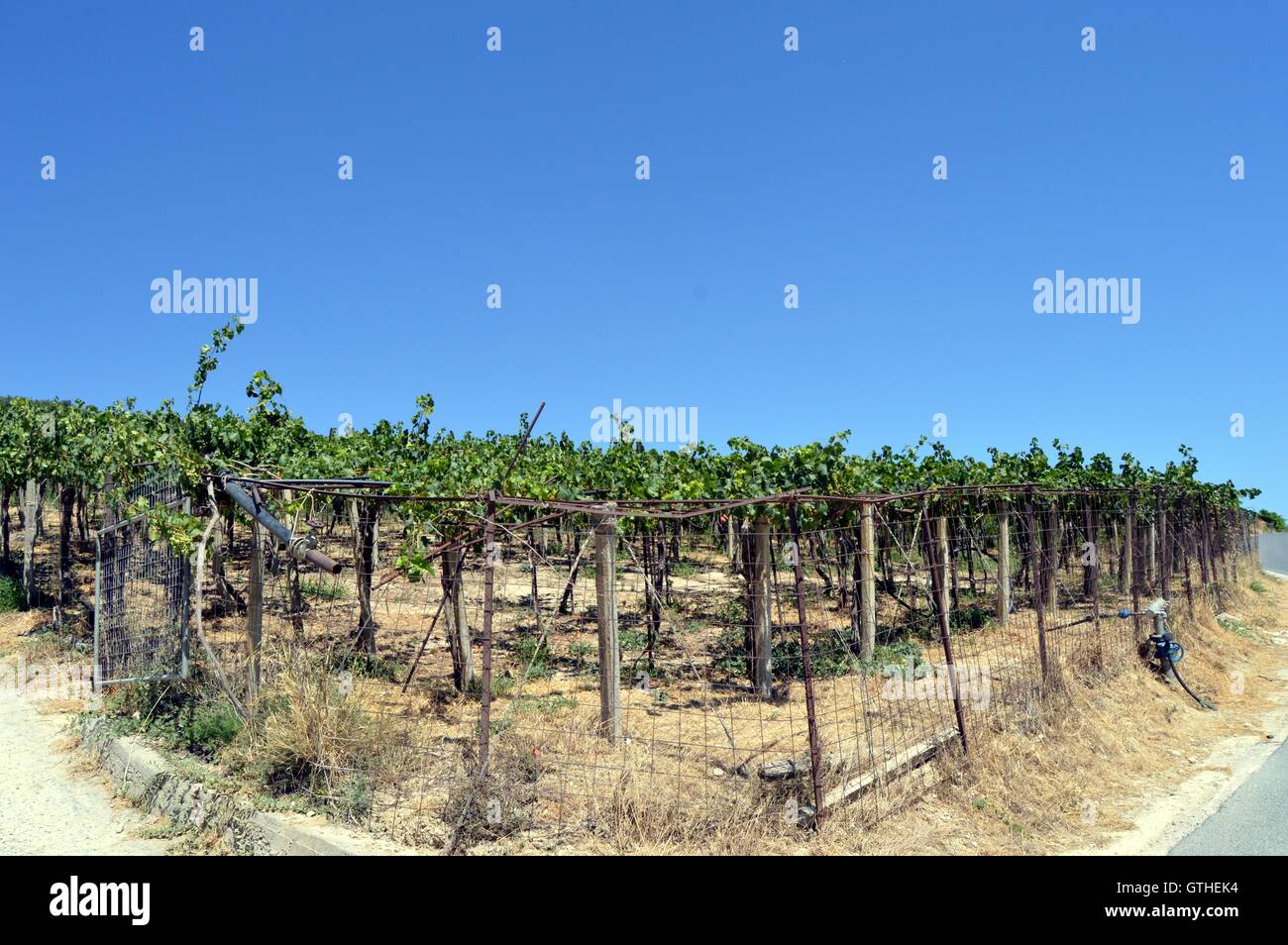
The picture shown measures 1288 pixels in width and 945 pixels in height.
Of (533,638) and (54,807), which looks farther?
(533,638)

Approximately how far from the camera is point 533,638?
1309cm

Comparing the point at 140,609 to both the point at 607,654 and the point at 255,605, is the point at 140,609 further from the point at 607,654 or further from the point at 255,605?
the point at 607,654

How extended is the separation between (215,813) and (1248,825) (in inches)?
288

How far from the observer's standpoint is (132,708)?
871cm

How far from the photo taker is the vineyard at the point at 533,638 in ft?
19.3

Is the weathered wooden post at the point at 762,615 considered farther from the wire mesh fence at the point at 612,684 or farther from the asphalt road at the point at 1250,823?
the asphalt road at the point at 1250,823

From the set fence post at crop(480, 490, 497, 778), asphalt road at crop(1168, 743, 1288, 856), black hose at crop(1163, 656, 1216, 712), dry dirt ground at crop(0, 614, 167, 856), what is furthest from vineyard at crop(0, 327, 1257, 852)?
asphalt road at crop(1168, 743, 1288, 856)

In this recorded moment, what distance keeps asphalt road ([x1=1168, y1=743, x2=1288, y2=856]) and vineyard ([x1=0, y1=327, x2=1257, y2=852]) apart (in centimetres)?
157

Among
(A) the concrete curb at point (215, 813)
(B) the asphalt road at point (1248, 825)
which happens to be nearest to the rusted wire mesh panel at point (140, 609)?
(A) the concrete curb at point (215, 813)

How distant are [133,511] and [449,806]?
→ 4.66 metres

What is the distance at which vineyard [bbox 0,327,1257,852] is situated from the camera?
5.88 metres

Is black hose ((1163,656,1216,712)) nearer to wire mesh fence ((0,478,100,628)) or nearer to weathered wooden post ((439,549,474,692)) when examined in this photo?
weathered wooden post ((439,549,474,692))

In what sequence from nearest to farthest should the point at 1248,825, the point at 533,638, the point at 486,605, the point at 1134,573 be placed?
1. the point at 486,605
2. the point at 1248,825
3. the point at 1134,573
4. the point at 533,638

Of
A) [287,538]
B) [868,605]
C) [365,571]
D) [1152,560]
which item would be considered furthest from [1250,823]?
[1152,560]
